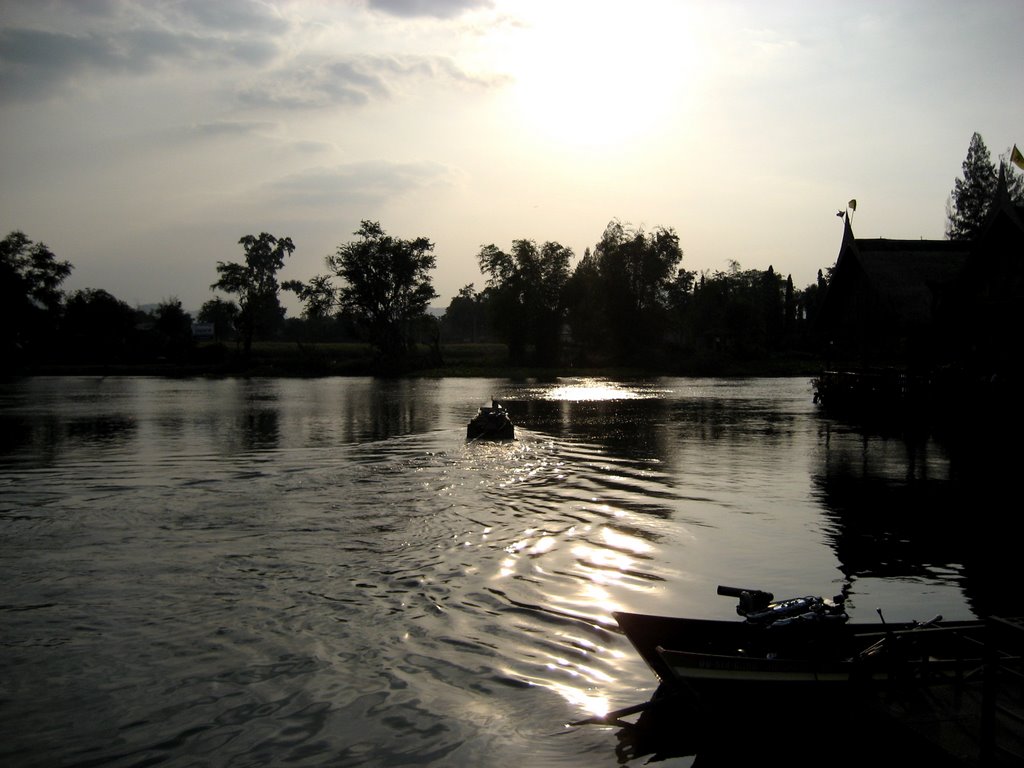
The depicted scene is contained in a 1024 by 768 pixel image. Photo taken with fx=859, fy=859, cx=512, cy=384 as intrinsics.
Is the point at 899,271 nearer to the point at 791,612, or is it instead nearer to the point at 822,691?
the point at 791,612

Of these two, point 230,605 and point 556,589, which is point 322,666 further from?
point 556,589

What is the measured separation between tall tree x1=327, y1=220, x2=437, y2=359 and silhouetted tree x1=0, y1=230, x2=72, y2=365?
35.9 metres

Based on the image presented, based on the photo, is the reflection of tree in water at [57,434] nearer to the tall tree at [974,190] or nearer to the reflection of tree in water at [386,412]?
the reflection of tree in water at [386,412]

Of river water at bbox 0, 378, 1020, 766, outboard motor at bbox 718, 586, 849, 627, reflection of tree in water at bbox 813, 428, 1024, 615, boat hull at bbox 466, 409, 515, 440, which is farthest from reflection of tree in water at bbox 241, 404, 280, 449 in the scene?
outboard motor at bbox 718, 586, 849, 627

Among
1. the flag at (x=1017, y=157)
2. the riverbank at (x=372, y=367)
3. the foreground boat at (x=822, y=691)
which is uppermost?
the flag at (x=1017, y=157)

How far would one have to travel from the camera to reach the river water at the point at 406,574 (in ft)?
28.0

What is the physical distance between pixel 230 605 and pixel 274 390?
5784 cm

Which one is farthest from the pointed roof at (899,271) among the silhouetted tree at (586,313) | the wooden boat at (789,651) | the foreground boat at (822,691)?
the silhouetted tree at (586,313)

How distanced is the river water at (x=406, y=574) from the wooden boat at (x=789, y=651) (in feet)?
3.69

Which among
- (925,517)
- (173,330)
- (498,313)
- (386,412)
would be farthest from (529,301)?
(925,517)

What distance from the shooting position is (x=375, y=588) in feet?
41.8

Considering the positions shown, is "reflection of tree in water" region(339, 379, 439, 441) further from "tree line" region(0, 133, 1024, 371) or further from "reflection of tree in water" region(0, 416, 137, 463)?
"tree line" region(0, 133, 1024, 371)

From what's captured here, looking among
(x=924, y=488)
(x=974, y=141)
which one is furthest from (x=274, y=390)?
(x=974, y=141)

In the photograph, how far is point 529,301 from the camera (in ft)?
370
